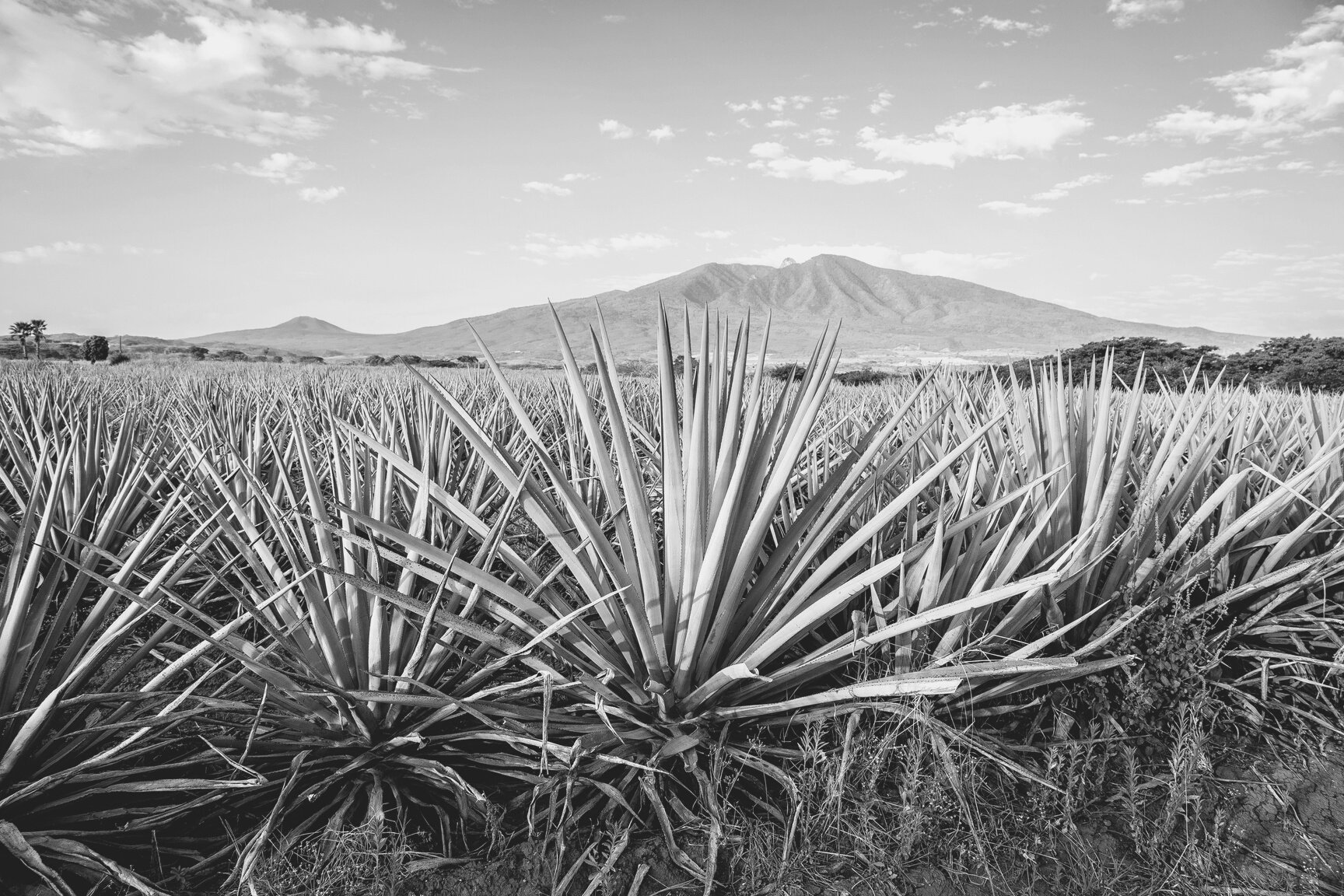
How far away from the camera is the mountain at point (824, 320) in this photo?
411 feet

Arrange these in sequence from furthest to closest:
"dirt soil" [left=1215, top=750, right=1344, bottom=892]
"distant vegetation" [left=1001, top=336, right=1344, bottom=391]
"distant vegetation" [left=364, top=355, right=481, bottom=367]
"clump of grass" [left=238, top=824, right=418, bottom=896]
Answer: "distant vegetation" [left=364, top=355, right=481, bottom=367] < "distant vegetation" [left=1001, top=336, right=1344, bottom=391] < "dirt soil" [left=1215, top=750, right=1344, bottom=892] < "clump of grass" [left=238, top=824, right=418, bottom=896]

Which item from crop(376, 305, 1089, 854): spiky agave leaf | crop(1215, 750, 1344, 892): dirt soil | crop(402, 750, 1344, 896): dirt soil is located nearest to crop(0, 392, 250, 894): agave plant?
crop(402, 750, 1344, 896): dirt soil

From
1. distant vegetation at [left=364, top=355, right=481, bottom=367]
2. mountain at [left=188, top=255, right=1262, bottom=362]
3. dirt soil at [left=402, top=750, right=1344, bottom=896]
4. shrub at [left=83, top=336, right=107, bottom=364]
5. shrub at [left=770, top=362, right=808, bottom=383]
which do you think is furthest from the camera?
mountain at [left=188, top=255, right=1262, bottom=362]

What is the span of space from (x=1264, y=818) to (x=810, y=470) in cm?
143

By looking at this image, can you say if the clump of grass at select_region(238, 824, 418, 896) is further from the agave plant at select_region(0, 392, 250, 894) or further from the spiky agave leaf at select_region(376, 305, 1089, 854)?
the spiky agave leaf at select_region(376, 305, 1089, 854)

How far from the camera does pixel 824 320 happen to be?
129375mm

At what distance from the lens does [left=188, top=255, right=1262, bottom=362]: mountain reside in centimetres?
12525

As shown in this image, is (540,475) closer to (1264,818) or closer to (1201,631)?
(1201,631)

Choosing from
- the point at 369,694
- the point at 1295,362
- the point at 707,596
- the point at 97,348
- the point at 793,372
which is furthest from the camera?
the point at 97,348

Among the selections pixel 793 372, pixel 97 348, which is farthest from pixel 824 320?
pixel 793 372

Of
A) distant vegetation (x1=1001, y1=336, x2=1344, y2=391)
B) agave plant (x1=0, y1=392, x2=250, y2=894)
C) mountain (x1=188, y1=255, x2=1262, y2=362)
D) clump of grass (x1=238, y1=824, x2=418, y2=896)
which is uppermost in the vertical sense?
mountain (x1=188, y1=255, x2=1262, y2=362)

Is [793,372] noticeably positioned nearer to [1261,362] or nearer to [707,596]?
[707,596]

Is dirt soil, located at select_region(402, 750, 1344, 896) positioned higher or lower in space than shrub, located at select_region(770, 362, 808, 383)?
lower

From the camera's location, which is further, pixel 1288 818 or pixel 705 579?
pixel 1288 818
